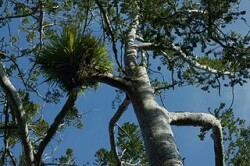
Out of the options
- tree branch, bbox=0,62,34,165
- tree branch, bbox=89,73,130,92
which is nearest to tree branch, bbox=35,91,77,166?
tree branch, bbox=0,62,34,165

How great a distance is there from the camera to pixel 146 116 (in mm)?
4836

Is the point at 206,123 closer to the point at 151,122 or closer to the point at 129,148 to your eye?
the point at 151,122

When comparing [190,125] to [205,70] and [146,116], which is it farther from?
[205,70]

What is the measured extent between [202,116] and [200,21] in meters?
1.33

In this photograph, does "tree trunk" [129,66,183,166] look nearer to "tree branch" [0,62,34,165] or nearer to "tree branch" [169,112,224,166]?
"tree branch" [169,112,224,166]

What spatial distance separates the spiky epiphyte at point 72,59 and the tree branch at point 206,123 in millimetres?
1419

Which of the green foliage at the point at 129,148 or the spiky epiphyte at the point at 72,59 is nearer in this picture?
the spiky epiphyte at the point at 72,59

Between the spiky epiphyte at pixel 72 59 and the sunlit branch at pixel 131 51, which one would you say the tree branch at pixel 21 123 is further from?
the sunlit branch at pixel 131 51

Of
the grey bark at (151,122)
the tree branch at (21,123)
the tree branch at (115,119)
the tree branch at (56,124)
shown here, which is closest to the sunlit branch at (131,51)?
the grey bark at (151,122)

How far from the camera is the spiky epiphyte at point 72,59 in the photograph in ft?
21.1

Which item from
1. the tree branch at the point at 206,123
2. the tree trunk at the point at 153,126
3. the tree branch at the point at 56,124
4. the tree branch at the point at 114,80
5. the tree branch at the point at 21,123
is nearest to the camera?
the tree trunk at the point at 153,126

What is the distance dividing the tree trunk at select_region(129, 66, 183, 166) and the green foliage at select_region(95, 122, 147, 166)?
3.44 metres

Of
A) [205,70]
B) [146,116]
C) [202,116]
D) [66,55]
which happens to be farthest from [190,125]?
[205,70]

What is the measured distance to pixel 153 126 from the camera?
461 centimetres
